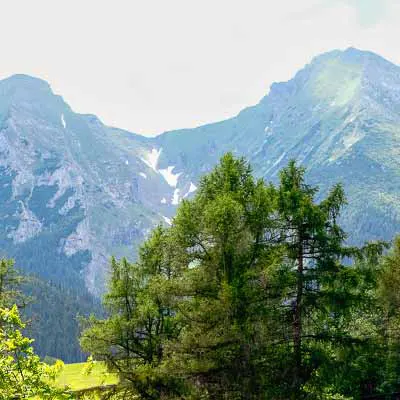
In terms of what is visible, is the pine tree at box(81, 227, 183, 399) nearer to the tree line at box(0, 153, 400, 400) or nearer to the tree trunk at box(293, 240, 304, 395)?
the tree line at box(0, 153, 400, 400)

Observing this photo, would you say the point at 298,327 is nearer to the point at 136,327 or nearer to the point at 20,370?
the point at 136,327

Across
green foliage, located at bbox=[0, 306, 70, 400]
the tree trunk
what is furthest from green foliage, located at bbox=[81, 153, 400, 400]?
green foliage, located at bbox=[0, 306, 70, 400]

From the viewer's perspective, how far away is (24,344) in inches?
456

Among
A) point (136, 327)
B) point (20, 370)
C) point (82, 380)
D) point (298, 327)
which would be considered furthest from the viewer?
point (82, 380)

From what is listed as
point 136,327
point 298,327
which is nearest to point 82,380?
point 136,327

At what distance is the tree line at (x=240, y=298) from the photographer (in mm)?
21641

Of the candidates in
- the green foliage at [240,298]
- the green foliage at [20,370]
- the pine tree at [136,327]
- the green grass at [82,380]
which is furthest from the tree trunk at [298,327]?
the green grass at [82,380]

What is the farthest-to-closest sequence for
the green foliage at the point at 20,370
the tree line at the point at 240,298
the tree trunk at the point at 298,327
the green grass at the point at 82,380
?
the green grass at the point at 82,380 → the tree trunk at the point at 298,327 → the tree line at the point at 240,298 → the green foliage at the point at 20,370

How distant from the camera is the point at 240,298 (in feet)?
70.5

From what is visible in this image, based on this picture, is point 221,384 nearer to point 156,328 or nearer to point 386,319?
point 156,328

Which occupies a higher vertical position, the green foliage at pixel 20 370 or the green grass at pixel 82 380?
the green foliage at pixel 20 370

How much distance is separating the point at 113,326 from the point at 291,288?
10.1m

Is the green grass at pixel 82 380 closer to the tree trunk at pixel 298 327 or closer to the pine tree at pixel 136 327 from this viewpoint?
the pine tree at pixel 136 327

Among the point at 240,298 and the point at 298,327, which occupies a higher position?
the point at 240,298
